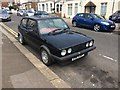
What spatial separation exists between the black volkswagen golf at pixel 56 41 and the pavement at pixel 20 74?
699mm

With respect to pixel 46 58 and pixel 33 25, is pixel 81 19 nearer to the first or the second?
pixel 33 25

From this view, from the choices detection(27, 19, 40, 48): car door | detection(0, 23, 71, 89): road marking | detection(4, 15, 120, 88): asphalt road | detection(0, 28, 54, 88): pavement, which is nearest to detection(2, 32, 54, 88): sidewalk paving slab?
detection(0, 28, 54, 88): pavement

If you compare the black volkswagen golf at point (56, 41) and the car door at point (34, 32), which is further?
the car door at point (34, 32)

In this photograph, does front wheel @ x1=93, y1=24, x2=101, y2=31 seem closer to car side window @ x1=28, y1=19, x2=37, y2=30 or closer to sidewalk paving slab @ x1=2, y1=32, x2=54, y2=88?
car side window @ x1=28, y1=19, x2=37, y2=30

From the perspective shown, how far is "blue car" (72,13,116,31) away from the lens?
39.9ft

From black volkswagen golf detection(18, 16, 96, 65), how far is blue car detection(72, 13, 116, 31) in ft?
22.3

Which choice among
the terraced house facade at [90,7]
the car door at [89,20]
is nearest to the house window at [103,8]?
the terraced house facade at [90,7]

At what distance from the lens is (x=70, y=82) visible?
419 centimetres

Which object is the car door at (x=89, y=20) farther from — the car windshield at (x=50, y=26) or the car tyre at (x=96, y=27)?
the car windshield at (x=50, y=26)

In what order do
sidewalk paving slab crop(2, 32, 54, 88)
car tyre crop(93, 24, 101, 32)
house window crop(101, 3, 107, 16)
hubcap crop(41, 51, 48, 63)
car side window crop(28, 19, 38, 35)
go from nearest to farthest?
sidewalk paving slab crop(2, 32, 54, 88) → hubcap crop(41, 51, 48, 63) → car side window crop(28, 19, 38, 35) → car tyre crop(93, 24, 101, 32) → house window crop(101, 3, 107, 16)

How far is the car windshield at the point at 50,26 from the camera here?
564 centimetres

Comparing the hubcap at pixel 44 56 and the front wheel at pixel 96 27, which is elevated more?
the front wheel at pixel 96 27

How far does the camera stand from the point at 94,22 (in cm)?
1280

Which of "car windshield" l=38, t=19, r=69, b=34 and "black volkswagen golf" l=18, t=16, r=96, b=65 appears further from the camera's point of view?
"car windshield" l=38, t=19, r=69, b=34
